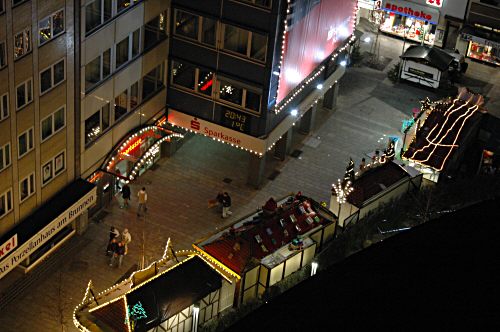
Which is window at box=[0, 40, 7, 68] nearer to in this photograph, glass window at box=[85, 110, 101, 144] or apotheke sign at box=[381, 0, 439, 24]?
glass window at box=[85, 110, 101, 144]

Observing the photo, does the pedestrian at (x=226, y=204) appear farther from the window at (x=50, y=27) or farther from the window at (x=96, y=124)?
the window at (x=50, y=27)

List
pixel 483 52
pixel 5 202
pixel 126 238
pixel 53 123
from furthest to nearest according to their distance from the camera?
pixel 483 52 < pixel 126 238 < pixel 53 123 < pixel 5 202

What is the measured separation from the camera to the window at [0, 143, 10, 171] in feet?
202

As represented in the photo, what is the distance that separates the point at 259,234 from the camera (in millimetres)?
68688

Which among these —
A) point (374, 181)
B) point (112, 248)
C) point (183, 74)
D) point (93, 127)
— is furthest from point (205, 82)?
point (112, 248)

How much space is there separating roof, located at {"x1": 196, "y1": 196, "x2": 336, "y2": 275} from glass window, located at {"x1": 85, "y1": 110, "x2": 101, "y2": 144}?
9.59 meters

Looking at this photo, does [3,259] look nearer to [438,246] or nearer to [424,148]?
[438,246]

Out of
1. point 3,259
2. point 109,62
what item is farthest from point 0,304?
point 109,62

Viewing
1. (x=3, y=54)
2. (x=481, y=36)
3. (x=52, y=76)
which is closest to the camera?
(x=3, y=54)

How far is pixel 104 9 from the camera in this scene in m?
67.1

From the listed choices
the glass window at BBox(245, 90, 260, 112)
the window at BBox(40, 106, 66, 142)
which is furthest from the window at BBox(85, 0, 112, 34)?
the glass window at BBox(245, 90, 260, 112)

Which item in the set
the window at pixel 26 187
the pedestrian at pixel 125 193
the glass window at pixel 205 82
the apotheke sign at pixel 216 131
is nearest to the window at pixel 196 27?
the glass window at pixel 205 82

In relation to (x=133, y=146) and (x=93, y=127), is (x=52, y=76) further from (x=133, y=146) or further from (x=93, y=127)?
(x=133, y=146)

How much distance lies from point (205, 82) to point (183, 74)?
1676mm
